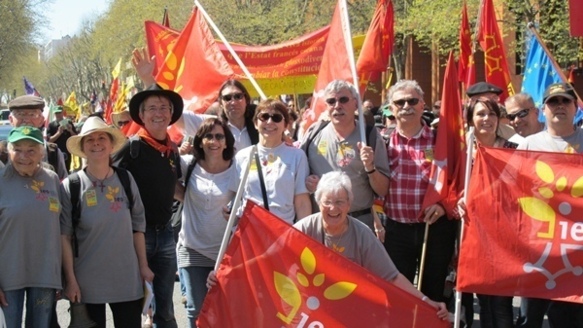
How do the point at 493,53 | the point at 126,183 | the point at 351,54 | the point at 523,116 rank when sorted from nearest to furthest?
the point at 126,183 → the point at 351,54 → the point at 523,116 → the point at 493,53

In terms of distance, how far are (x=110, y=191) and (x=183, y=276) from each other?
3.27 feet

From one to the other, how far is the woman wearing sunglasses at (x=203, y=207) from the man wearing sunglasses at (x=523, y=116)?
2.91 meters

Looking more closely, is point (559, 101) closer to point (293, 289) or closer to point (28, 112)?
point (293, 289)

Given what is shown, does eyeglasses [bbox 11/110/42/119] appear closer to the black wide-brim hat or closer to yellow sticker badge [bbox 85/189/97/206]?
the black wide-brim hat

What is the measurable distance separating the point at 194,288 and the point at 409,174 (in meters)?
1.67

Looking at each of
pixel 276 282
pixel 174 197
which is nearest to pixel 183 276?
pixel 174 197

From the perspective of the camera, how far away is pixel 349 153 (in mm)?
6172

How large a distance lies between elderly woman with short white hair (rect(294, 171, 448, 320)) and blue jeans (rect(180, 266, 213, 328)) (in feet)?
3.56

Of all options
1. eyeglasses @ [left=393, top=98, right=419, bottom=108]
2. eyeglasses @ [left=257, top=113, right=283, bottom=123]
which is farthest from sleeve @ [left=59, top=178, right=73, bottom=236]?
eyeglasses @ [left=393, top=98, right=419, bottom=108]

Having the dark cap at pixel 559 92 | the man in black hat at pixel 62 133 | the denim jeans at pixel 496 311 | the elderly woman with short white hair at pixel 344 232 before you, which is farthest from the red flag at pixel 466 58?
the man in black hat at pixel 62 133

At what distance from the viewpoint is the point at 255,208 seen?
5.17m

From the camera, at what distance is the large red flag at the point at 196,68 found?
8.30m

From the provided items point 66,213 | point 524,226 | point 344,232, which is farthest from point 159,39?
point 524,226

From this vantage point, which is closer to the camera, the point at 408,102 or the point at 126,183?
the point at 126,183
